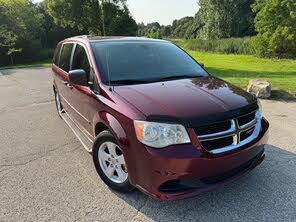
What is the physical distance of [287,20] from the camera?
21141mm

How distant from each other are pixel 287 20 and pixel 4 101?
2084cm

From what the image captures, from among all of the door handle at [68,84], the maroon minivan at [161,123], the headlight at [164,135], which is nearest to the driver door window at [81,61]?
the maroon minivan at [161,123]

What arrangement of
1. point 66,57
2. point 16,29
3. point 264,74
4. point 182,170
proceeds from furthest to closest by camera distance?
1. point 16,29
2. point 264,74
3. point 66,57
4. point 182,170

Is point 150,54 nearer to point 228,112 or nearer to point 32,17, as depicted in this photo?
point 228,112

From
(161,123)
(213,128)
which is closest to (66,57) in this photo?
(161,123)

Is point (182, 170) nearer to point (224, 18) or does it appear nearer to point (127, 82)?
point (127, 82)

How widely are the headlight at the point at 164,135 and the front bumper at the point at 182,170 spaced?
2.1 inches

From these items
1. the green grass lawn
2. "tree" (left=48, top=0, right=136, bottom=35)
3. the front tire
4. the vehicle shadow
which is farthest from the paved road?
"tree" (left=48, top=0, right=136, bottom=35)

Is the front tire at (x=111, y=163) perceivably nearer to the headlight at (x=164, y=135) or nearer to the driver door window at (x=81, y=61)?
the headlight at (x=164, y=135)

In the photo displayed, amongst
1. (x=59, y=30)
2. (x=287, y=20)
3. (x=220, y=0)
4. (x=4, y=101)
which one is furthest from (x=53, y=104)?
(x=220, y=0)

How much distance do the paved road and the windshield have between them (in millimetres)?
1395

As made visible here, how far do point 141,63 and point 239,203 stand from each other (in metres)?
2.16

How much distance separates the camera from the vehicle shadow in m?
2.78

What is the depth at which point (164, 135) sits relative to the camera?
2.58 m
